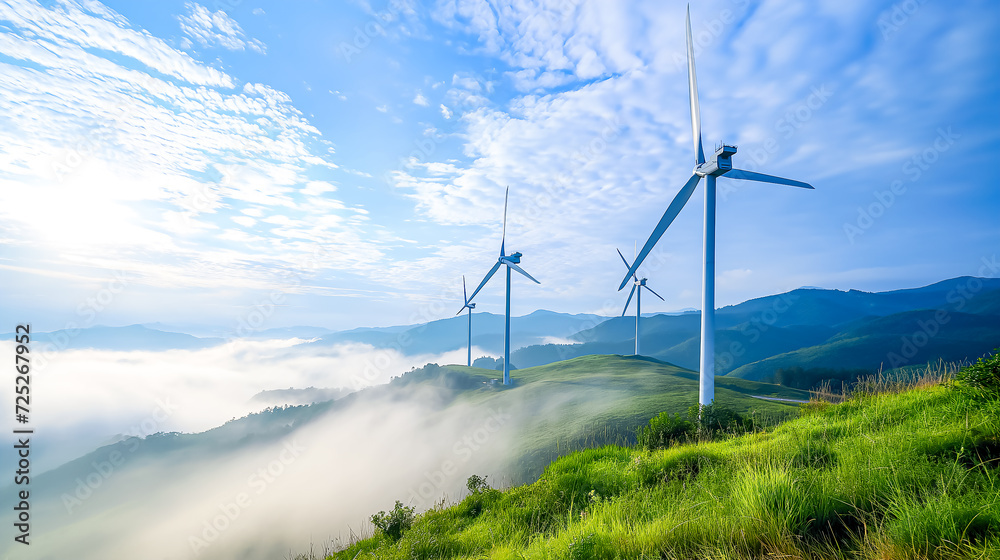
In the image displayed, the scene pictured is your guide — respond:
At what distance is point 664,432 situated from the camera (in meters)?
15.8

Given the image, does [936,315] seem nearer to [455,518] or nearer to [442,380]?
[442,380]

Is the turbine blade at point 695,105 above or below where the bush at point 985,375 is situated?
above

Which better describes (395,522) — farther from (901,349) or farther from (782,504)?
(901,349)

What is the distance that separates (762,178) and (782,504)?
3060cm

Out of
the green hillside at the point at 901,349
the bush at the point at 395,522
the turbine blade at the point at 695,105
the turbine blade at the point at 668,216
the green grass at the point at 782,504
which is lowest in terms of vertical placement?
the green hillside at the point at 901,349

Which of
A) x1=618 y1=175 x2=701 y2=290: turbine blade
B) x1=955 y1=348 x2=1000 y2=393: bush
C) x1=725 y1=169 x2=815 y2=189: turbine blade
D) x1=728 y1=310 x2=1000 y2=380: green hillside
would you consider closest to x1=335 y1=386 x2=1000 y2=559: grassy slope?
x1=955 y1=348 x2=1000 y2=393: bush

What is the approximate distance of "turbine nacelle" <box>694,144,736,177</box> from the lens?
26.0 m

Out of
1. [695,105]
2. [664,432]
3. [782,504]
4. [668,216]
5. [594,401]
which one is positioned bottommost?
[594,401]

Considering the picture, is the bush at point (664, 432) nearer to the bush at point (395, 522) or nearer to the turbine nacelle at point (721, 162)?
the bush at point (395, 522)

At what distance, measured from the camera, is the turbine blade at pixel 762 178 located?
28.4 metres

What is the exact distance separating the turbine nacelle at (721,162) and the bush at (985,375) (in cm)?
1969

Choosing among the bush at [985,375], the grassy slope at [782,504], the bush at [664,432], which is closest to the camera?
A: the grassy slope at [782,504]

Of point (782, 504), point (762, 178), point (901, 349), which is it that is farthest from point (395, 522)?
point (901, 349)

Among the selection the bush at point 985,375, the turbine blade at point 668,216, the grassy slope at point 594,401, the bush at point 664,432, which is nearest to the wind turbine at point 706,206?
the turbine blade at point 668,216
